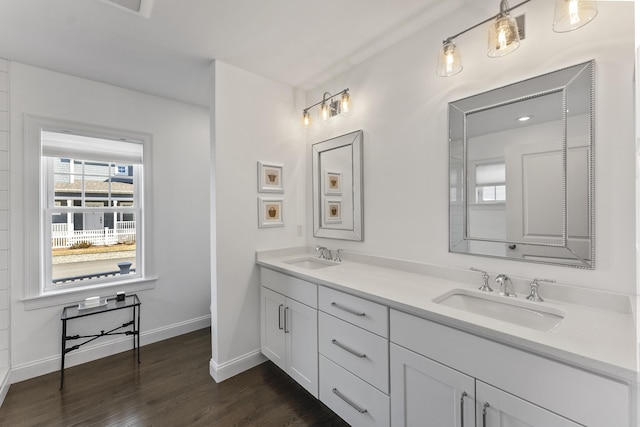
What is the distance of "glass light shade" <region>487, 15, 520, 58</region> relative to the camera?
4.17 ft

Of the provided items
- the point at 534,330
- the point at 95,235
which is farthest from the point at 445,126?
the point at 95,235

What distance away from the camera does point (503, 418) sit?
0.99 meters

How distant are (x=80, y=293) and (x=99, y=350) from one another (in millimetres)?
568

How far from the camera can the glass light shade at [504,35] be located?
1271 millimetres

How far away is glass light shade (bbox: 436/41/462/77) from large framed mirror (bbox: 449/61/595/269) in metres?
0.22

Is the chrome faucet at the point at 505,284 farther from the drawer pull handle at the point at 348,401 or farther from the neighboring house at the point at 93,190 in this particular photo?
the neighboring house at the point at 93,190

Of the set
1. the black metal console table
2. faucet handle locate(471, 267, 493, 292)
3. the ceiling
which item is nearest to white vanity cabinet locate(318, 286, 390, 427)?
faucet handle locate(471, 267, 493, 292)

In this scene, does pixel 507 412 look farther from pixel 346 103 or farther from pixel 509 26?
pixel 346 103

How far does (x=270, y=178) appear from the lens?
252 cm

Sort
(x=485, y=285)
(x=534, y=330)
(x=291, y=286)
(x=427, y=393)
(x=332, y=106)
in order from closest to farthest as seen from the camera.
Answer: (x=534, y=330)
(x=427, y=393)
(x=485, y=285)
(x=291, y=286)
(x=332, y=106)

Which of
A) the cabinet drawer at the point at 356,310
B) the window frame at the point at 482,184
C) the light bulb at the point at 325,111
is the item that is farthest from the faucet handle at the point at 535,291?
the light bulb at the point at 325,111

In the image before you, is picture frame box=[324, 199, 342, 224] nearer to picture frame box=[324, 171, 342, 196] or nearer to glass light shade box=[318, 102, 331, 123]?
picture frame box=[324, 171, 342, 196]

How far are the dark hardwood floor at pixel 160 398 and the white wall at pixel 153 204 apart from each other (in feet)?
1.12

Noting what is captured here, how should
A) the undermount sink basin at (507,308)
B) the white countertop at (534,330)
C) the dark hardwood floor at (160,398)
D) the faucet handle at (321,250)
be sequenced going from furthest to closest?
the faucet handle at (321,250) → the dark hardwood floor at (160,398) → the undermount sink basin at (507,308) → the white countertop at (534,330)
